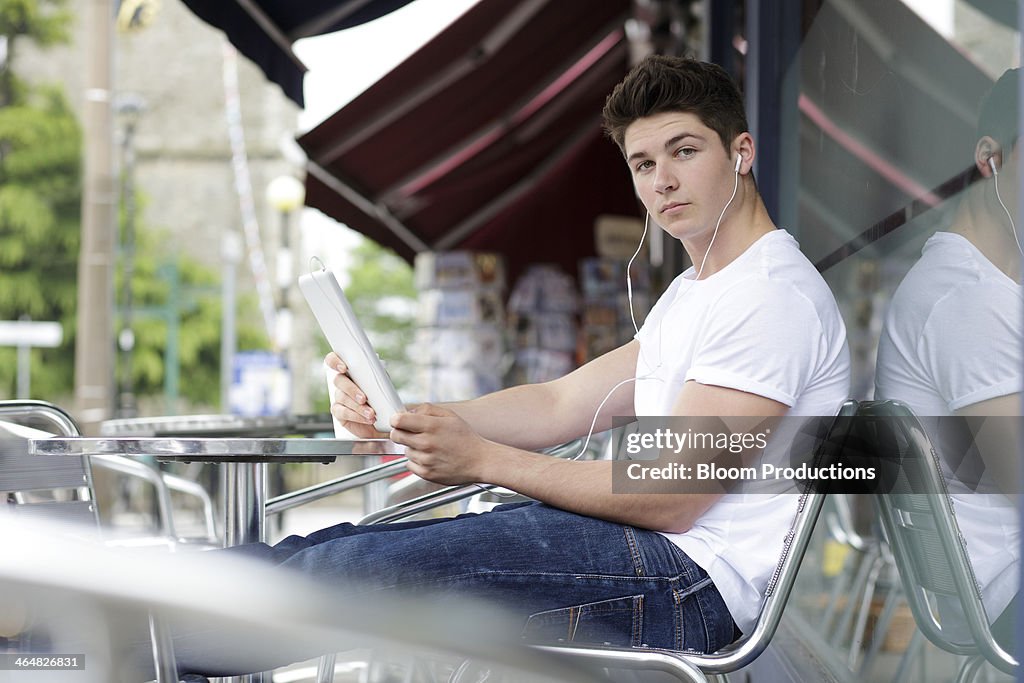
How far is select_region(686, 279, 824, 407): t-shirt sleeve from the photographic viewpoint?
1.54 metres

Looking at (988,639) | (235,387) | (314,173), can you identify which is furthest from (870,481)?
(235,387)

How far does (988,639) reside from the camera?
5.25 feet

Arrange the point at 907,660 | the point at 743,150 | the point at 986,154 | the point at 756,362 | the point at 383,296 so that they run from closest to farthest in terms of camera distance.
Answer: the point at 756,362 → the point at 986,154 → the point at 743,150 → the point at 907,660 → the point at 383,296

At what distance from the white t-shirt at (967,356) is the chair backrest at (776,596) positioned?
200 mm

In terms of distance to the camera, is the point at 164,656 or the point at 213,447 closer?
the point at 164,656

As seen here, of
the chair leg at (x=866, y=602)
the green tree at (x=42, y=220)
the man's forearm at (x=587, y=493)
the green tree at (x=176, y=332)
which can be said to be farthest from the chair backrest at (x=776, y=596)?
the green tree at (x=176, y=332)

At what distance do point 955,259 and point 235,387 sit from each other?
1412 centimetres

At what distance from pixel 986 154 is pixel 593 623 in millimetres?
872

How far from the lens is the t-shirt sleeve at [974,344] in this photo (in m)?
1.52

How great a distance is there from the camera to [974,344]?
5.31 ft

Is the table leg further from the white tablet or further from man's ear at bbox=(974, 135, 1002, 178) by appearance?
man's ear at bbox=(974, 135, 1002, 178)

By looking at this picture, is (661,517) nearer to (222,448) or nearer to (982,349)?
(982,349)

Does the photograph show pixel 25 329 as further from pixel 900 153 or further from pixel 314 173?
pixel 900 153

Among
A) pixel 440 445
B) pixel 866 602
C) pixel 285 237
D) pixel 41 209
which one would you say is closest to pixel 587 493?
pixel 440 445
